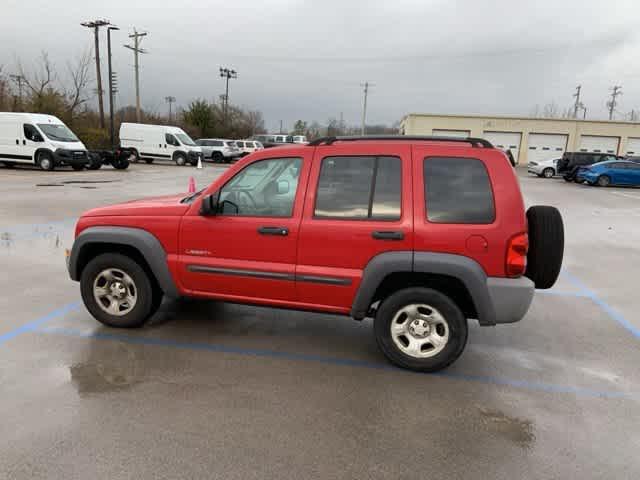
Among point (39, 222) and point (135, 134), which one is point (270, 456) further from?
point (135, 134)

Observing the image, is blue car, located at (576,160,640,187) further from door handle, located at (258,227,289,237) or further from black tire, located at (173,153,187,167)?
Answer: door handle, located at (258,227,289,237)

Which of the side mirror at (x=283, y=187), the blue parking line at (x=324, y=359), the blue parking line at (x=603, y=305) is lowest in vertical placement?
the blue parking line at (x=324, y=359)

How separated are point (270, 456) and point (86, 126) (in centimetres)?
4035

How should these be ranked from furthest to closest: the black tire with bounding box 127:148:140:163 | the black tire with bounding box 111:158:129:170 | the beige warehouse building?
the beige warehouse building → the black tire with bounding box 127:148:140:163 → the black tire with bounding box 111:158:129:170

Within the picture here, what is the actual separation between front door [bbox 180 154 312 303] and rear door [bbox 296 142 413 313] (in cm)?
13

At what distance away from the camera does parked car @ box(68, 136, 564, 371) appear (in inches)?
138

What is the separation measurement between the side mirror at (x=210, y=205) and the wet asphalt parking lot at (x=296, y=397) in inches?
47.2

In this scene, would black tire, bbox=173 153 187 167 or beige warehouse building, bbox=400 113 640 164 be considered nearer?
black tire, bbox=173 153 187 167

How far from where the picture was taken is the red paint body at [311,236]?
3.49m

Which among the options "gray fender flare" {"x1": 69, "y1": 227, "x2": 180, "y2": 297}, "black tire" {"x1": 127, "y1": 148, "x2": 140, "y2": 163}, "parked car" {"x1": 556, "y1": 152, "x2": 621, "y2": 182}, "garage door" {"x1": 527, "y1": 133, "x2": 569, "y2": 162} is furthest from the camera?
"garage door" {"x1": 527, "y1": 133, "x2": 569, "y2": 162}

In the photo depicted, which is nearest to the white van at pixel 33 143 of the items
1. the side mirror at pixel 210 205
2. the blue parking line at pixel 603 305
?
the side mirror at pixel 210 205

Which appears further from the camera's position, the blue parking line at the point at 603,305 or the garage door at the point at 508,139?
the garage door at the point at 508,139

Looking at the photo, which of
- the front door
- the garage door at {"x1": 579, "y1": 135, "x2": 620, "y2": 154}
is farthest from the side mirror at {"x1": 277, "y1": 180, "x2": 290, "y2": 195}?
the garage door at {"x1": 579, "y1": 135, "x2": 620, "y2": 154}

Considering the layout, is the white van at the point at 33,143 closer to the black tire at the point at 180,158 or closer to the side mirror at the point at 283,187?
the black tire at the point at 180,158
